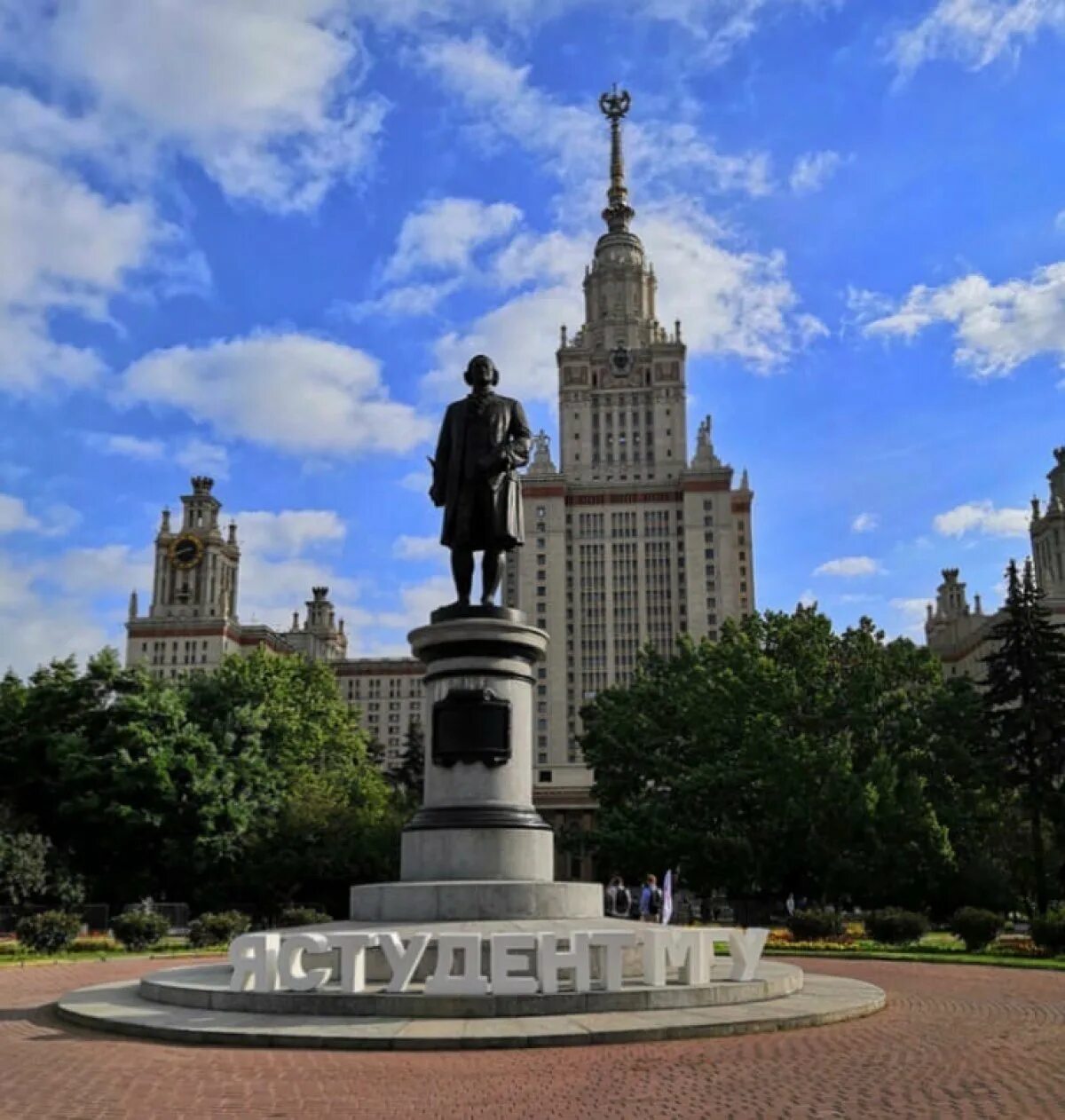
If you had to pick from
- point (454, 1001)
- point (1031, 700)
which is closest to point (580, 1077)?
point (454, 1001)

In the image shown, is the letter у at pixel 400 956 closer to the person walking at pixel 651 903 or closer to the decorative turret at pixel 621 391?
the person walking at pixel 651 903

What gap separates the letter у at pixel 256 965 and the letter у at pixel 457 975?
1859 mm

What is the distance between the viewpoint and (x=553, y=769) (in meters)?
107

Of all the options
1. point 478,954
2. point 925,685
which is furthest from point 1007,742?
→ point 478,954

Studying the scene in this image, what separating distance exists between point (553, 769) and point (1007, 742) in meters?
70.1

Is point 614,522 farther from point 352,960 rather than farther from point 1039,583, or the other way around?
point 352,960

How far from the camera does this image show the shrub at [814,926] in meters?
28.4

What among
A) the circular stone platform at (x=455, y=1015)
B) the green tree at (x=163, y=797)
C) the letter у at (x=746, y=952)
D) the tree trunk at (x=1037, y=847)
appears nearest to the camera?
the circular stone platform at (x=455, y=1015)

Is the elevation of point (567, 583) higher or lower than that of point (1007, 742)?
higher

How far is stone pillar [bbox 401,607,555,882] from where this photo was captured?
1691 centimetres

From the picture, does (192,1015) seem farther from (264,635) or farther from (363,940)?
(264,635)

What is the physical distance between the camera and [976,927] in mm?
24797

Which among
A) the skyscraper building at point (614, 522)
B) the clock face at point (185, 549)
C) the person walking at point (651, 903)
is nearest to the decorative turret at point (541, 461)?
the skyscraper building at point (614, 522)

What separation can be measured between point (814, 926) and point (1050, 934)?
622cm
